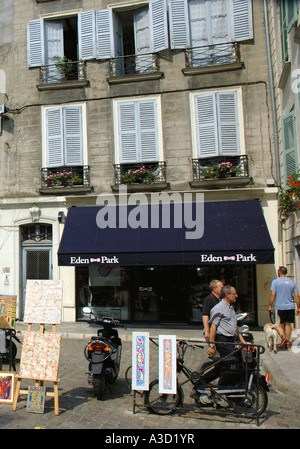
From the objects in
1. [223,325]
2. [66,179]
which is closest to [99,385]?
[223,325]

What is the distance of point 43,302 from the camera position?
557 centimetres

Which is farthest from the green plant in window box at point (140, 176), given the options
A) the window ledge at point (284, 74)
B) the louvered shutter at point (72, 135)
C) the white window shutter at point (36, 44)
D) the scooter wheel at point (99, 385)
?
the scooter wheel at point (99, 385)

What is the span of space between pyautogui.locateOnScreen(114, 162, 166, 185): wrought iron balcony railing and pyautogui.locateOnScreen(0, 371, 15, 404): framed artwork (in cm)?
802

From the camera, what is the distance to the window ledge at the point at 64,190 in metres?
12.8

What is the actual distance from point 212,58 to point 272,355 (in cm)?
899

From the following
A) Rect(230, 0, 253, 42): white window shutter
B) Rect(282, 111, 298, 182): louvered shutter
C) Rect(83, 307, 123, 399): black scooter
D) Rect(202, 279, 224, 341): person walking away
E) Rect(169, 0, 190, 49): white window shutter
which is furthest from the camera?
Rect(169, 0, 190, 49): white window shutter

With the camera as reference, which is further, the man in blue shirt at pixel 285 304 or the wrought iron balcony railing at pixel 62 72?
the wrought iron balcony railing at pixel 62 72

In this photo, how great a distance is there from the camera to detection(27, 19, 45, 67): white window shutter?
13.6 m

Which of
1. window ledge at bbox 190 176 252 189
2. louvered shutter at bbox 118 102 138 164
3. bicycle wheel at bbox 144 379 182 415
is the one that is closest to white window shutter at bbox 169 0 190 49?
louvered shutter at bbox 118 102 138 164

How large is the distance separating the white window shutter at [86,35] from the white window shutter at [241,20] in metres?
4.50

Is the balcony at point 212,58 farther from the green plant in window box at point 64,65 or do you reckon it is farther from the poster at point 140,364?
the poster at point 140,364

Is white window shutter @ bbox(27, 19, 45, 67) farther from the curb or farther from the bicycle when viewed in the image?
the bicycle

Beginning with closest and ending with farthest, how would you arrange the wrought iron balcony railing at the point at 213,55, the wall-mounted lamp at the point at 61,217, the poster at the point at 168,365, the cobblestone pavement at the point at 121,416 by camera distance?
the cobblestone pavement at the point at 121,416
the poster at the point at 168,365
the wrought iron balcony railing at the point at 213,55
the wall-mounted lamp at the point at 61,217
